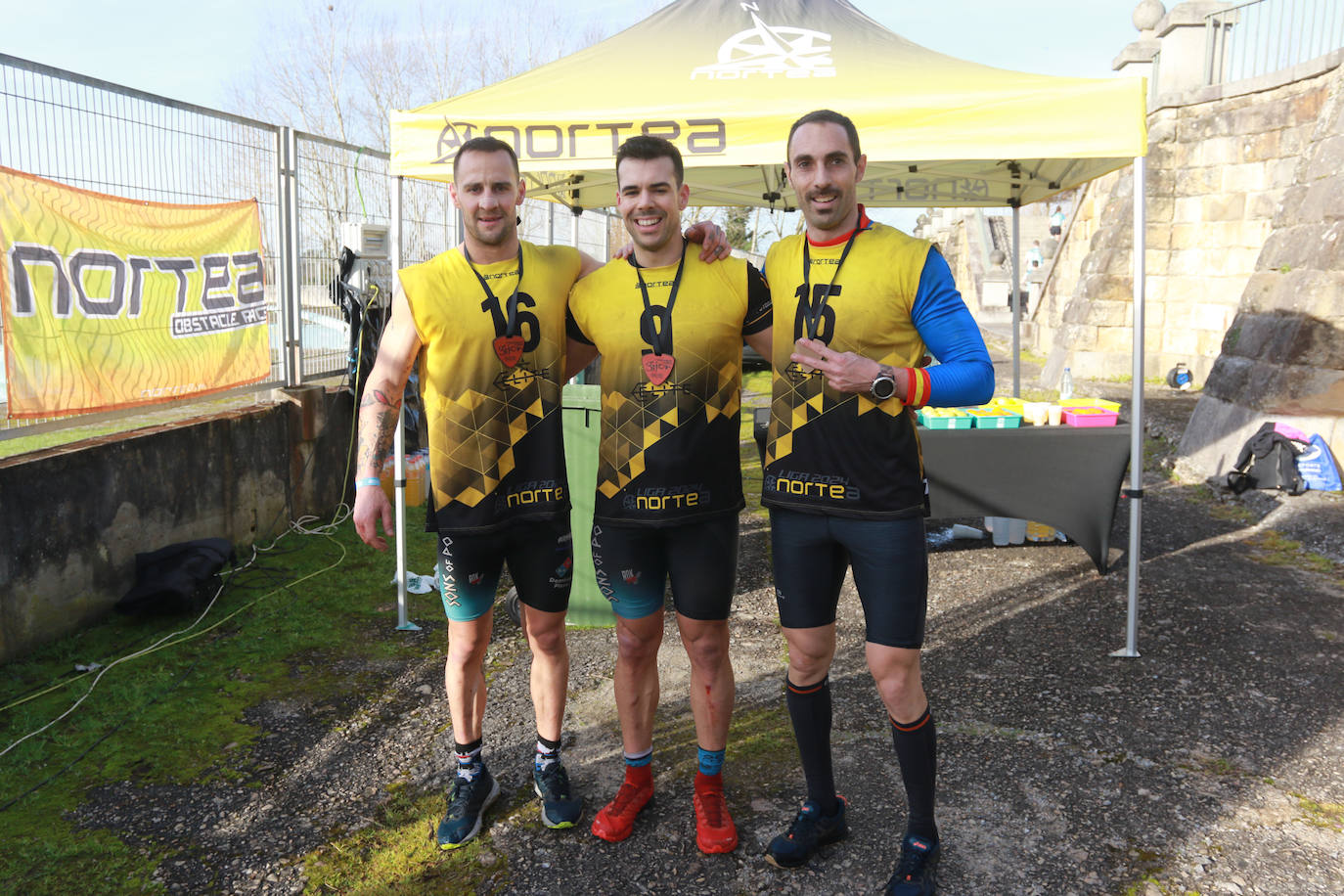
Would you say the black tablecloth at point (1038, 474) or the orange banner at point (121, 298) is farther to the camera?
the black tablecloth at point (1038, 474)

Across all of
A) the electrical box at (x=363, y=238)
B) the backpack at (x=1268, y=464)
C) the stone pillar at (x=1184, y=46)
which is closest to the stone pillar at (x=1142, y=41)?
the stone pillar at (x=1184, y=46)

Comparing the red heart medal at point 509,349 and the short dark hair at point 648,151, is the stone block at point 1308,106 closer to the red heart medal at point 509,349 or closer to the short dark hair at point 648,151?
the short dark hair at point 648,151

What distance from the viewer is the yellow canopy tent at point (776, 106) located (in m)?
4.11

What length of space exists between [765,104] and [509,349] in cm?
219

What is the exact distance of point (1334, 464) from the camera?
6.98 metres

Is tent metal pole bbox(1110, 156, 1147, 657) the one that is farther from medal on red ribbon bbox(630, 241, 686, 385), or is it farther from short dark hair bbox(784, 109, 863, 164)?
medal on red ribbon bbox(630, 241, 686, 385)

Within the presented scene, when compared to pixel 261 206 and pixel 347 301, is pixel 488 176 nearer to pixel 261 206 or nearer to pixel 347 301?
pixel 261 206

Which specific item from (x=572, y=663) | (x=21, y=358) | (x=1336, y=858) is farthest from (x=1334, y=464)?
(x=21, y=358)

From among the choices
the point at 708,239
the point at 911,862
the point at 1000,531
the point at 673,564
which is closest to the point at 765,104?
the point at 708,239

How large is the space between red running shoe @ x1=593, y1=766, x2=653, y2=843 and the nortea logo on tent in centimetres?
330

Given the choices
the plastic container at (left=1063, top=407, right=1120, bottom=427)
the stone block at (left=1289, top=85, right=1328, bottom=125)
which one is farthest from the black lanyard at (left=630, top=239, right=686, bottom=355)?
the stone block at (left=1289, top=85, right=1328, bottom=125)

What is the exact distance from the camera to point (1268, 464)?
7180 mm

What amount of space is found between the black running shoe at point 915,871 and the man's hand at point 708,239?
1.83 meters

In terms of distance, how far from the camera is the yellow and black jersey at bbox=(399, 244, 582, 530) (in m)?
2.84
